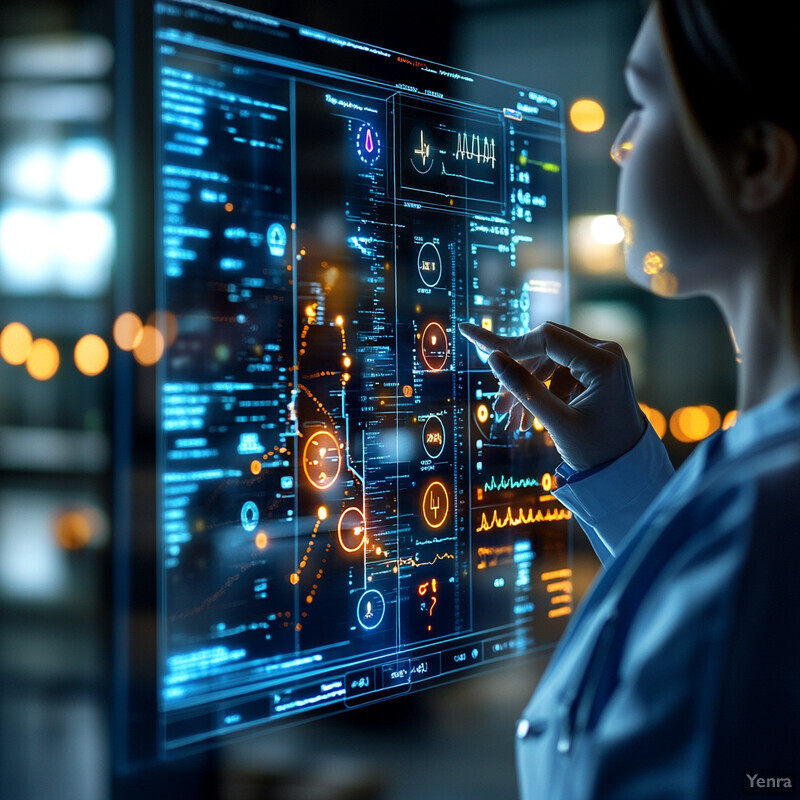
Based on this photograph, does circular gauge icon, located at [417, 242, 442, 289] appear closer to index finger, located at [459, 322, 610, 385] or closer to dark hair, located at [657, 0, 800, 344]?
index finger, located at [459, 322, 610, 385]

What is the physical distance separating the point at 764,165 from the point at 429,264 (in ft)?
1.32

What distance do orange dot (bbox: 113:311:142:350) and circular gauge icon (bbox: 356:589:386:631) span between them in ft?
1.19

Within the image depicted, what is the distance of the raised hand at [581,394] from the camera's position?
88cm

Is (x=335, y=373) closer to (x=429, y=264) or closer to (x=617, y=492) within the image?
(x=429, y=264)

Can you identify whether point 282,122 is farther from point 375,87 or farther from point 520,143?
point 520,143

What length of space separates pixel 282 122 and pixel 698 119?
39 centimetres

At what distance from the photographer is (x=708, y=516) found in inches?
22.5

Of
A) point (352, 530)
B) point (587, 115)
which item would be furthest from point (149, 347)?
point (587, 115)

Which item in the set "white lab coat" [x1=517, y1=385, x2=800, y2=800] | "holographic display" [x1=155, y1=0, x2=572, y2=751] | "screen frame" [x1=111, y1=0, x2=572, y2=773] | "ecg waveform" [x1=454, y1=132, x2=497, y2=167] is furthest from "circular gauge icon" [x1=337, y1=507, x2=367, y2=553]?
"ecg waveform" [x1=454, y1=132, x2=497, y2=167]

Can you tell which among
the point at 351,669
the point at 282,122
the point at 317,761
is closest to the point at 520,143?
the point at 282,122

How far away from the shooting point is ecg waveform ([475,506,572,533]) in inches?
40.0

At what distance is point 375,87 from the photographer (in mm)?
891

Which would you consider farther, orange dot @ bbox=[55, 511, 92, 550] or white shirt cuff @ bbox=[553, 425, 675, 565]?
white shirt cuff @ bbox=[553, 425, 675, 565]

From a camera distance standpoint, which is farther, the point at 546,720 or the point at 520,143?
the point at 520,143
